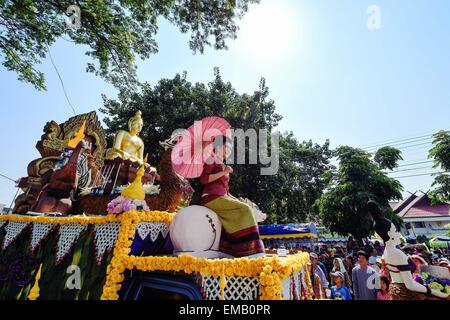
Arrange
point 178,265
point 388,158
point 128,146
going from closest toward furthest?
1. point 178,265
2. point 128,146
3. point 388,158

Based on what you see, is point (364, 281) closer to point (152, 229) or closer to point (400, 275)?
point (400, 275)

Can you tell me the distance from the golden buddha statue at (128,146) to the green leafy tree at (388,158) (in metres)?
18.7

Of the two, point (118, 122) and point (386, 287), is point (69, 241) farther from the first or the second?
point (118, 122)

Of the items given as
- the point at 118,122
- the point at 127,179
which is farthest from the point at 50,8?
the point at 118,122

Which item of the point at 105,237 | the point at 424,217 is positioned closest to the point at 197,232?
the point at 105,237

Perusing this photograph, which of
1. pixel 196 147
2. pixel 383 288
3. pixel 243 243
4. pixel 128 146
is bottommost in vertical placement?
pixel 383 288

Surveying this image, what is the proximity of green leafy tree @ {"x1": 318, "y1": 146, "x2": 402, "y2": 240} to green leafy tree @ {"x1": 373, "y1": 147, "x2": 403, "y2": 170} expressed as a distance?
241 cm

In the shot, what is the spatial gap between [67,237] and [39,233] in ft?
2.35

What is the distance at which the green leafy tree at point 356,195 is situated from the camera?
51.0 ft

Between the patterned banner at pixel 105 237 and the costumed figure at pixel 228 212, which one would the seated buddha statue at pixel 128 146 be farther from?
the costumed figure at pixel 228 212

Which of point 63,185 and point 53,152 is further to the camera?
point 53,152

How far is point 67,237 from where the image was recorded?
349cm

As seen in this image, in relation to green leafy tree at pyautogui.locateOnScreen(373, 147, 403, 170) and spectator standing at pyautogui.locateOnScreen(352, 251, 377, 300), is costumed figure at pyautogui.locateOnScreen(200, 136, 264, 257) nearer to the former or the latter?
spectator standing at pyautogui.locateOnScreen(352, 251, 377, 300)

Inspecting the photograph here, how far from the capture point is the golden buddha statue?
18.0 feet
